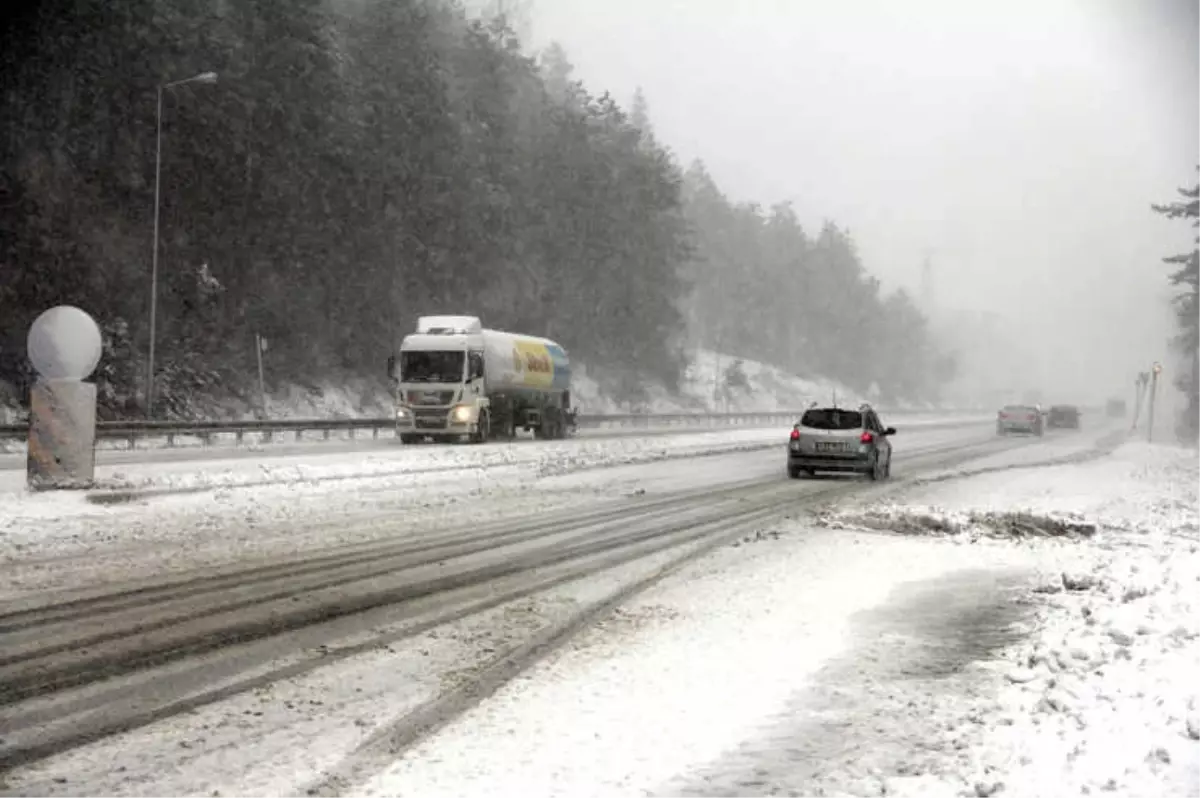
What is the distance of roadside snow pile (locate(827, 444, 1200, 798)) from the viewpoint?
4.51 m

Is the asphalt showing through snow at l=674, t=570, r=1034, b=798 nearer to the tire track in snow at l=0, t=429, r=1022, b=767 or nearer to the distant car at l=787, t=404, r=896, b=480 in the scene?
the tire track in snow at l=0, t=429, r=1022, b=767

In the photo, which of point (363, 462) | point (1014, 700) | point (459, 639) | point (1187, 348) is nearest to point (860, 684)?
point (1014, 700)

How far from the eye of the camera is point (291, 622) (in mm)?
7676


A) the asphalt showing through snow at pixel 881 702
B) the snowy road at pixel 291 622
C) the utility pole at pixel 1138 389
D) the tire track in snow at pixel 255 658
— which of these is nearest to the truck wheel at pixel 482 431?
the snowy road at pixel 291 622

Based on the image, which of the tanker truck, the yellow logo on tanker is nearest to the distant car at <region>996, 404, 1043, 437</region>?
the yellow logo on tanker

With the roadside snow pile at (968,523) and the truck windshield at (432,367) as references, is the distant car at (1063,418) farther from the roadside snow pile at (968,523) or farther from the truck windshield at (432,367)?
the roadside snow pile at (968,523)

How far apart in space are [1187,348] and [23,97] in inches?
2568

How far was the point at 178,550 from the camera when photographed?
441 inches

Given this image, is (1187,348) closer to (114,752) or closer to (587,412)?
(587,412)

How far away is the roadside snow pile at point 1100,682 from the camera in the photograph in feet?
14.8

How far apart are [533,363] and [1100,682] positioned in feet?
107

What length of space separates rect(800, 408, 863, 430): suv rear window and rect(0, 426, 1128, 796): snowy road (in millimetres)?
8409

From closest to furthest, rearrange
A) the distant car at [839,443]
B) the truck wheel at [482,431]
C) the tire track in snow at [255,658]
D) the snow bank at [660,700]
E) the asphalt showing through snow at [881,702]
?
1. the snow bank at [660,700]
2. the asphalt showing through snow at [881,702]
3. the tire track in snow at [255,658]
4. the distant car at [839,443]
5. the truck wheel at [482,431]

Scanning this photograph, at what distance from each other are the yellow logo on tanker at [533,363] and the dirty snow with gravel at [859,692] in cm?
2571
